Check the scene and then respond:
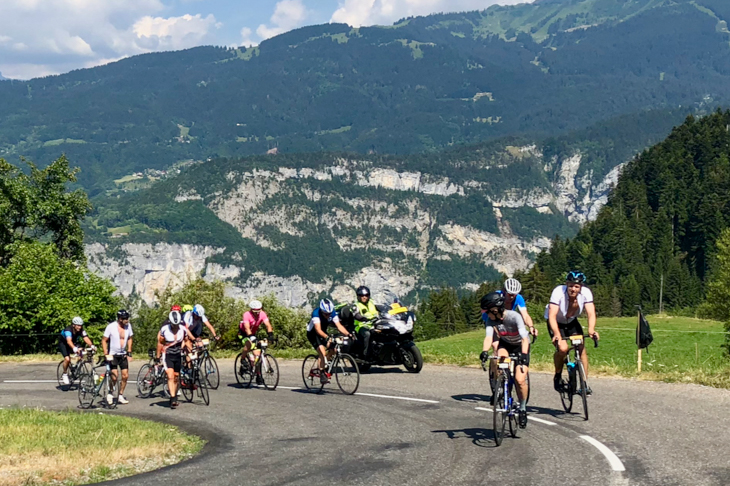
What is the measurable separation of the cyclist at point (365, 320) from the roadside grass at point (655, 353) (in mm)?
4039

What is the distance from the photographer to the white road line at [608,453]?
34.4ft

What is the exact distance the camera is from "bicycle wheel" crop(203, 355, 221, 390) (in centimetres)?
2105

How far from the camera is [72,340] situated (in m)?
23.5

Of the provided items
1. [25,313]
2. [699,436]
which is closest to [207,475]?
[699,436]

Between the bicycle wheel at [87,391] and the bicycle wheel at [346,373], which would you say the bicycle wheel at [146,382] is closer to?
the bicycle wheel at [87,391]

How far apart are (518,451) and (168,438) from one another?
6.06 m

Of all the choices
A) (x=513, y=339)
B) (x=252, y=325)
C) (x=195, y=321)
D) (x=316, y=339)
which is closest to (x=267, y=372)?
(x=252, y=325)

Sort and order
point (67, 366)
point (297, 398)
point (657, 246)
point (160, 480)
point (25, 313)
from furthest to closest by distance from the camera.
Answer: point (657, 246)
point (25, 313)
point (67, 366)
point (297, 398)
point (160, 480)

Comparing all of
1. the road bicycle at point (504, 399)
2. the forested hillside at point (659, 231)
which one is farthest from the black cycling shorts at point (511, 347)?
the forested hillside at point (659, 231)

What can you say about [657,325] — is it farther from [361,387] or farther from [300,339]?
[361,387]

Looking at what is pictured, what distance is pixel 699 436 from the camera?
1234 cm

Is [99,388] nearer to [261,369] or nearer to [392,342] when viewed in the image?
[261,369]

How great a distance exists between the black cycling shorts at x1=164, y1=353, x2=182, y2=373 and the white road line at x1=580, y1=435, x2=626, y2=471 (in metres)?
10.1

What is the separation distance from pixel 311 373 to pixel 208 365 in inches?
115
